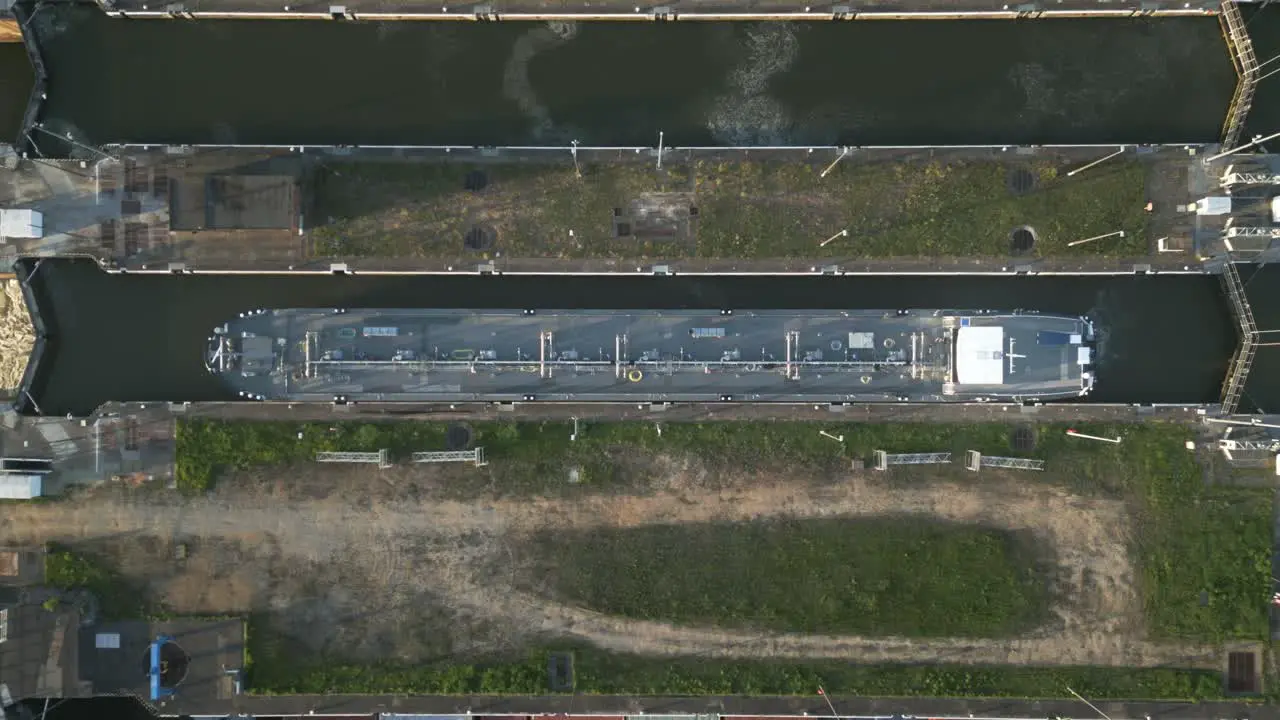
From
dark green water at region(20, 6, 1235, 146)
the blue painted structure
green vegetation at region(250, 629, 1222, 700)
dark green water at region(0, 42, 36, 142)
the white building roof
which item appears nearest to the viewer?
the blue painted structure

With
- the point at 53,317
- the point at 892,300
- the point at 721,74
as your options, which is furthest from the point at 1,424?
the point at 892,300

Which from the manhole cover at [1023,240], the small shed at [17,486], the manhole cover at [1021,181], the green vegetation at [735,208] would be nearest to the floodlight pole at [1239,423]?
the green vegetation at [735,208]

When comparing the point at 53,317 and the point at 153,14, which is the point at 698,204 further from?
the point at 53,317

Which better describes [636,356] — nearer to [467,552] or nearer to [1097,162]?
[467,552]

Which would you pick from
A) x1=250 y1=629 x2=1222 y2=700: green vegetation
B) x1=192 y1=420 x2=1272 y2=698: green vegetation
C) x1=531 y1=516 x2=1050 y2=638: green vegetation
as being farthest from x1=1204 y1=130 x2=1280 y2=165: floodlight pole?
x1=250 y1=629 x2=1222 y2=700: green vegetation

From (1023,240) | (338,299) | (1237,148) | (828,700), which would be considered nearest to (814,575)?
(828,700)

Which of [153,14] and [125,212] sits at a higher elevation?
[153,14]

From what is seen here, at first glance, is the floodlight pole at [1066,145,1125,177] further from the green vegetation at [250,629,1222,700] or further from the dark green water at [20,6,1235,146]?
the green vegetation at [250,629,1222,700]
